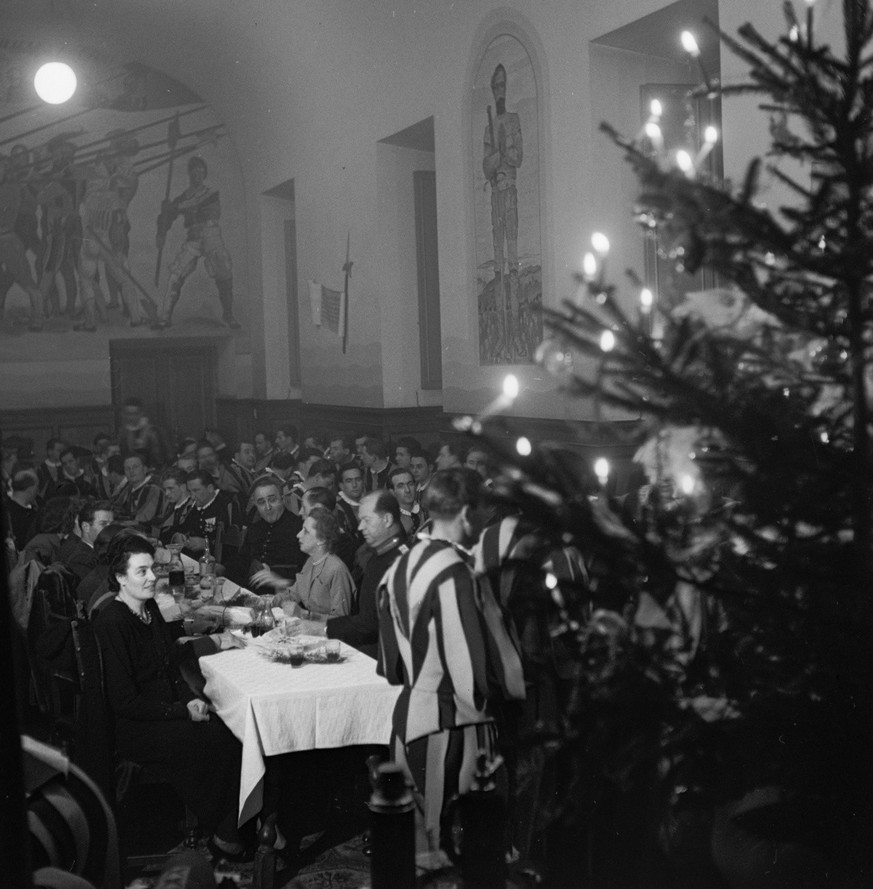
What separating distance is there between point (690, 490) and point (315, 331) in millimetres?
9274

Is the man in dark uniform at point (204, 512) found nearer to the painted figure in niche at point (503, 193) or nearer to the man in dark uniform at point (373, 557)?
the painted figure in niche at point (503, 193)

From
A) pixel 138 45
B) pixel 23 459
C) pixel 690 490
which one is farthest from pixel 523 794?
pixel 138 45

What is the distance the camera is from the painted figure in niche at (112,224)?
13.0m

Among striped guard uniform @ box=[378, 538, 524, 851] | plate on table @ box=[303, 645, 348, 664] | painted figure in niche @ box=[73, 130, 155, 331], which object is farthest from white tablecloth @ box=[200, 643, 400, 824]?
painted figure in niche @ box=[73, 130, 155, 331]

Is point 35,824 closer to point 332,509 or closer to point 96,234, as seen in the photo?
point 332,509

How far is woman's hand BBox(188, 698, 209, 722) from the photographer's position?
4273 mm

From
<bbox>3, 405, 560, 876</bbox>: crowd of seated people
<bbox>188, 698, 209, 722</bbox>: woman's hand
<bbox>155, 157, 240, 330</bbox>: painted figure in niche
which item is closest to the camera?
<bbox>188, 698, 209, 722</bbox>: woman's hand

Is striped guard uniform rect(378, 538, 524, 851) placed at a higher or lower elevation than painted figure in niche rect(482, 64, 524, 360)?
lower

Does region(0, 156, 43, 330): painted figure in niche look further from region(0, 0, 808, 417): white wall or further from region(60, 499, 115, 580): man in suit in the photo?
region(60, 499, 115, 580): man in suit

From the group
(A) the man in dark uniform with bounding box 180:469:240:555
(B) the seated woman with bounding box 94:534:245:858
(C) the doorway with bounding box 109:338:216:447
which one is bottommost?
(B) the seated woman with bounding box 94:534:245:858

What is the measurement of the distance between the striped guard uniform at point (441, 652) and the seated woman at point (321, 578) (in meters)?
1.27

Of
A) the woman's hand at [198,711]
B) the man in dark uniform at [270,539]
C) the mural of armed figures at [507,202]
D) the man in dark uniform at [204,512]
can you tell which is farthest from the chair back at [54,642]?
the mural of armed figures at [507,202]

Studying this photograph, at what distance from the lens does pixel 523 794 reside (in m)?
4.73

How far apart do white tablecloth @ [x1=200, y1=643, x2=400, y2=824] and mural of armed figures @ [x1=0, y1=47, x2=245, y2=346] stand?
928cm
